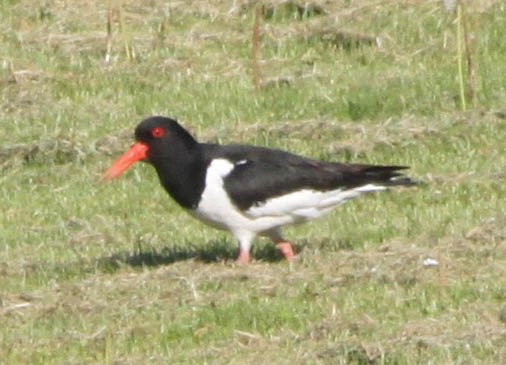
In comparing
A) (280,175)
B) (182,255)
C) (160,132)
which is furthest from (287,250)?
(160,132)

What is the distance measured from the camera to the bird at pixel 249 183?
404 inches

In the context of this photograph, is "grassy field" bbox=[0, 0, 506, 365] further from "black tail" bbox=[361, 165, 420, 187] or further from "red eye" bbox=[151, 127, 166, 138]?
"red eye" bbox=[151, 127, 166, 138]

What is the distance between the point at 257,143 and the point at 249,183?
3.09 meters

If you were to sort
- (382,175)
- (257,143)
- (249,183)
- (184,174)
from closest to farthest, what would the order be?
(249,183)
(184,174)
(382,175)
(257,143)

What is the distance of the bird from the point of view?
10.2 meters

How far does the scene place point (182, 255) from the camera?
1077cm

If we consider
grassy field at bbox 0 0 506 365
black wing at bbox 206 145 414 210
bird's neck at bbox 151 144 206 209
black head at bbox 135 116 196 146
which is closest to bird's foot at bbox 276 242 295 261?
grassy field at bbox 0 0 506 365

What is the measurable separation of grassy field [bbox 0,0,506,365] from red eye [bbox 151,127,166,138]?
2.66 feet

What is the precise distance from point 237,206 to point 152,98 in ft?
15.1

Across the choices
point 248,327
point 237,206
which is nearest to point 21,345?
point 248,327

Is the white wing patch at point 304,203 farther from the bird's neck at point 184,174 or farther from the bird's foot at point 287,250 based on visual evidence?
the bird's neck at point 184,174

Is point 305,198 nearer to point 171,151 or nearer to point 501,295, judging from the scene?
point 171,151

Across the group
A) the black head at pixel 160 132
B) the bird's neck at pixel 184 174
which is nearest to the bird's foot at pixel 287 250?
the bird's neck at pixel 184 174

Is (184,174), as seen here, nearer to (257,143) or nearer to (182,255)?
(182,255)
